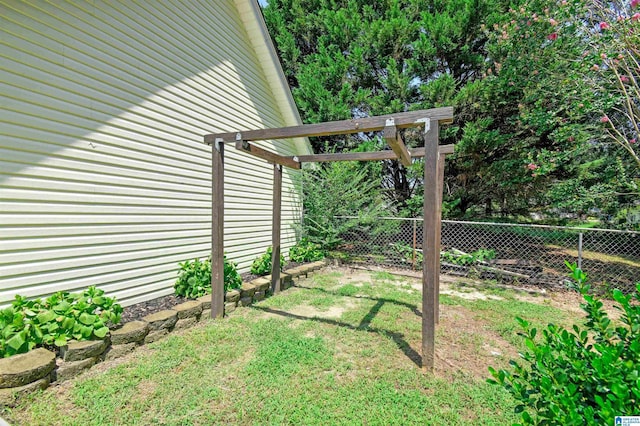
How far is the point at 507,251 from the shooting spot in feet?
20.3

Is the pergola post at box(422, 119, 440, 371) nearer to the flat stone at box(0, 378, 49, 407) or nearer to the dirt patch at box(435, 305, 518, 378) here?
the dirt patch at box(435, 305, 518, 378)

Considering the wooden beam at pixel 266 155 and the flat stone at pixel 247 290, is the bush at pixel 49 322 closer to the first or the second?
the flat stone at pixel 247 290

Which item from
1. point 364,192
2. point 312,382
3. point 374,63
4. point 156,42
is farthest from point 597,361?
point 374,63

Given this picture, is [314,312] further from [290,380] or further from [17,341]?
[17,341]

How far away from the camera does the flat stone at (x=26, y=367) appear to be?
196cm

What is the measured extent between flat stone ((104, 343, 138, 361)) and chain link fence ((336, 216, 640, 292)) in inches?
198

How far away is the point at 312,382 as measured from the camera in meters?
2.35

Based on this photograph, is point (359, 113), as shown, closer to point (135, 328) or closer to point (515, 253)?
point (515, 253)

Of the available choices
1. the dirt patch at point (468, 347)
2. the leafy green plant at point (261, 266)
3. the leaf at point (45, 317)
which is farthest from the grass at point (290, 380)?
the leafy green plant at point (261, 266)

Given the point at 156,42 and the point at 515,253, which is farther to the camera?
the point at 515,253

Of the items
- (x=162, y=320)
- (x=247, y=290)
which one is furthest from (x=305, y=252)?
(x=162, y=320)

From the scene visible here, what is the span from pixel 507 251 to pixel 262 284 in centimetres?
524

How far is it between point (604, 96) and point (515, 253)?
321 centimetres

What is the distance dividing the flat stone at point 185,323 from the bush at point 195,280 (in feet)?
1.51
